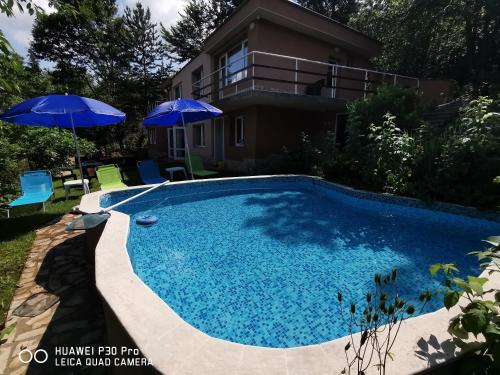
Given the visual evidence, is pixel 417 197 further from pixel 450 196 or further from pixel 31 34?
pixel 31 34

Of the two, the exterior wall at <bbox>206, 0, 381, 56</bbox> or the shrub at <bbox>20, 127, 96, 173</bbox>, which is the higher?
the exterior wall at <bbox>206, 0, 381, 56</bbox>

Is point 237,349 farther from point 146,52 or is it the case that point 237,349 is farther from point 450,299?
point 146,52

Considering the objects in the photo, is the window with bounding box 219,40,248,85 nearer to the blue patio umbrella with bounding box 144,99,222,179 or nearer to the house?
the house

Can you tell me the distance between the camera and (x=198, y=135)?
19.2 m

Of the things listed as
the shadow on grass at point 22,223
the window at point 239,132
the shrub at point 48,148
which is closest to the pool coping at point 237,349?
the shadow on grass at point 22,223

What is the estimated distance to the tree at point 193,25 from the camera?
29000 millimetres

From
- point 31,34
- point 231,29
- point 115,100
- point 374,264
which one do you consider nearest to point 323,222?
point 374,264

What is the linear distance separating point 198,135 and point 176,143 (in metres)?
4.59

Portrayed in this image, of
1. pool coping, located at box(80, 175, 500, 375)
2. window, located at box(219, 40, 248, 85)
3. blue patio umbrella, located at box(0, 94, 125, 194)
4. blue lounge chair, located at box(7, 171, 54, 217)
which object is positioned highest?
window, located at box(219, 40, 248, 85)

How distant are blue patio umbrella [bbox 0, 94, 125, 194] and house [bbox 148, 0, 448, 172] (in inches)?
237

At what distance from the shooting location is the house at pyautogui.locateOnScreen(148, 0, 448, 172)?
11.5m

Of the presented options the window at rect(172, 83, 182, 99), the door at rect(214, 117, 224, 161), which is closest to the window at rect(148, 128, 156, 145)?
the window at rect(172, 83, 182, 99)

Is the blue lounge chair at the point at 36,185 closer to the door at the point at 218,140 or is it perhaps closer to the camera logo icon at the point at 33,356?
the camera logo icon at the point at 33,356

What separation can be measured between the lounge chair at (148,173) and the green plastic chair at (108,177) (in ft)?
3.27
